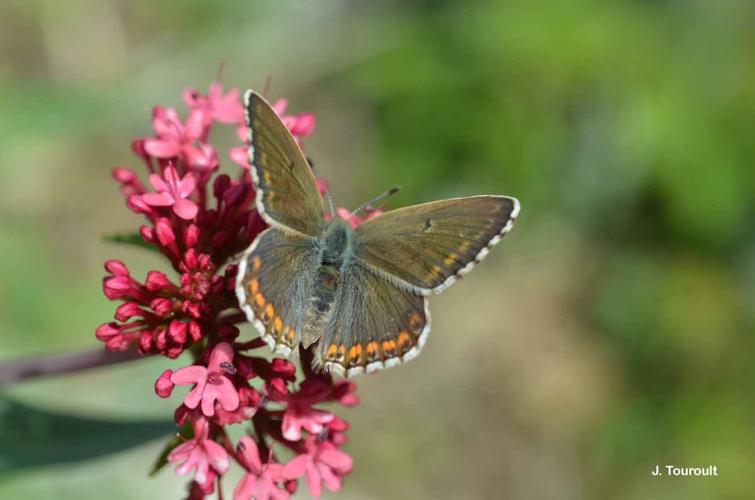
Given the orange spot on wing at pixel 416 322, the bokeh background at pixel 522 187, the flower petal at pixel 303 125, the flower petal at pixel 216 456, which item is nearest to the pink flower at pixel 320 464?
the flower petal at pixel 216 456

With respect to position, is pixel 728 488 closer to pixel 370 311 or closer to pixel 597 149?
pixel 597 149

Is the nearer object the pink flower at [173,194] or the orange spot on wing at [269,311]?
the orange spot on wing at [269,311]

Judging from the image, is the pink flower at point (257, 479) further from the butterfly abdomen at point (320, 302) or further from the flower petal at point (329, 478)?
the butterfly abdomen at point (320, 302)

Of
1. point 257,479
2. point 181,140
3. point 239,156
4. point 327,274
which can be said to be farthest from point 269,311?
point 181,140

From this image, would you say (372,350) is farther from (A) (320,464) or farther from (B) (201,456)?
(B) (201,456)

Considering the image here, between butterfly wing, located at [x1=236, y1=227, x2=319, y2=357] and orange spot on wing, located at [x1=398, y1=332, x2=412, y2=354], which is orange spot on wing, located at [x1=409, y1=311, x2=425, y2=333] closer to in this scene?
orange spot on wing, located at [x1=398, y1=332, x2=412, y2=354]

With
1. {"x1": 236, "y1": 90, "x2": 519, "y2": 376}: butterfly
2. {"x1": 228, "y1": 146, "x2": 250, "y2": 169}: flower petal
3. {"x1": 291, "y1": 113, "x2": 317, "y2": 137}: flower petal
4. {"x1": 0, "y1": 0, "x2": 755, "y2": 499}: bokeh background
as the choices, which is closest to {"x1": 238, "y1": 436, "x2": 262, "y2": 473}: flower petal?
{"x1": 236, "y1": 90, "x2": 519, "y2": 376}: butterfly
